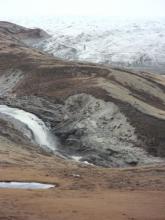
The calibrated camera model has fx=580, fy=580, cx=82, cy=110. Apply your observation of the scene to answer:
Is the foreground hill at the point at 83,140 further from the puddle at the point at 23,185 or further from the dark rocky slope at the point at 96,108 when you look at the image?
the puddle at the point at 23,185

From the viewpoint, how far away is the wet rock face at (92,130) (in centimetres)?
5422

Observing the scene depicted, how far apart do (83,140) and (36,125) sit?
5.52 metres

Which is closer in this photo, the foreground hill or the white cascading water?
the foreground hill

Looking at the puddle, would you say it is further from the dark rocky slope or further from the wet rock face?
the dark rocky slope

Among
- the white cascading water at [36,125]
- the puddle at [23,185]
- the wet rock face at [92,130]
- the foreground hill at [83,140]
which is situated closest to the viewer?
the foreground hill at [83,140]

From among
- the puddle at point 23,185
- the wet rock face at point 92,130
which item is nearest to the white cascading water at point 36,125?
the wet rock face at point 92,130

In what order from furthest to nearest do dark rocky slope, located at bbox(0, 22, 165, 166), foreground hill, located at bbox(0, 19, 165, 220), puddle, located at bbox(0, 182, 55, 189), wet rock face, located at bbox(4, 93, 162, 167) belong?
dark rocky slope, located at bbox(0, 22, 165, 166) < wet rock face, located at bbox(4, 93, 162, 167) < puddle, located at bbox(0, 182, 55, 189) < foreground hill, located at bbox(0, 19, 165, 220)

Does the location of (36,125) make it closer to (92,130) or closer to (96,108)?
(92,130)

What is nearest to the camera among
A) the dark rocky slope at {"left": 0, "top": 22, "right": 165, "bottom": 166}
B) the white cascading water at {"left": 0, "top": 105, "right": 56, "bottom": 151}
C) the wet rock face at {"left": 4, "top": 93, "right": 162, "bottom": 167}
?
the wet rock face at {"left": 4, "top": 93, "right": 162, "bottom": 167}

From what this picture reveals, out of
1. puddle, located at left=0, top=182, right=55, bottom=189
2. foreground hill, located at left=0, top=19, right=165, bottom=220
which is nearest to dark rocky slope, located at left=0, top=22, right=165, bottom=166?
foreground hill, located at left=0, top=19, right=165, bottom=220

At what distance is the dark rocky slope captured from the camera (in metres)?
55.8

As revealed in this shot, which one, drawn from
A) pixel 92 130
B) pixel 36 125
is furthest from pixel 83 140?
pixel 36 125

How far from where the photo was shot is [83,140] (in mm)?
56656

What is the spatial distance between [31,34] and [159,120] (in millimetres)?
129307
